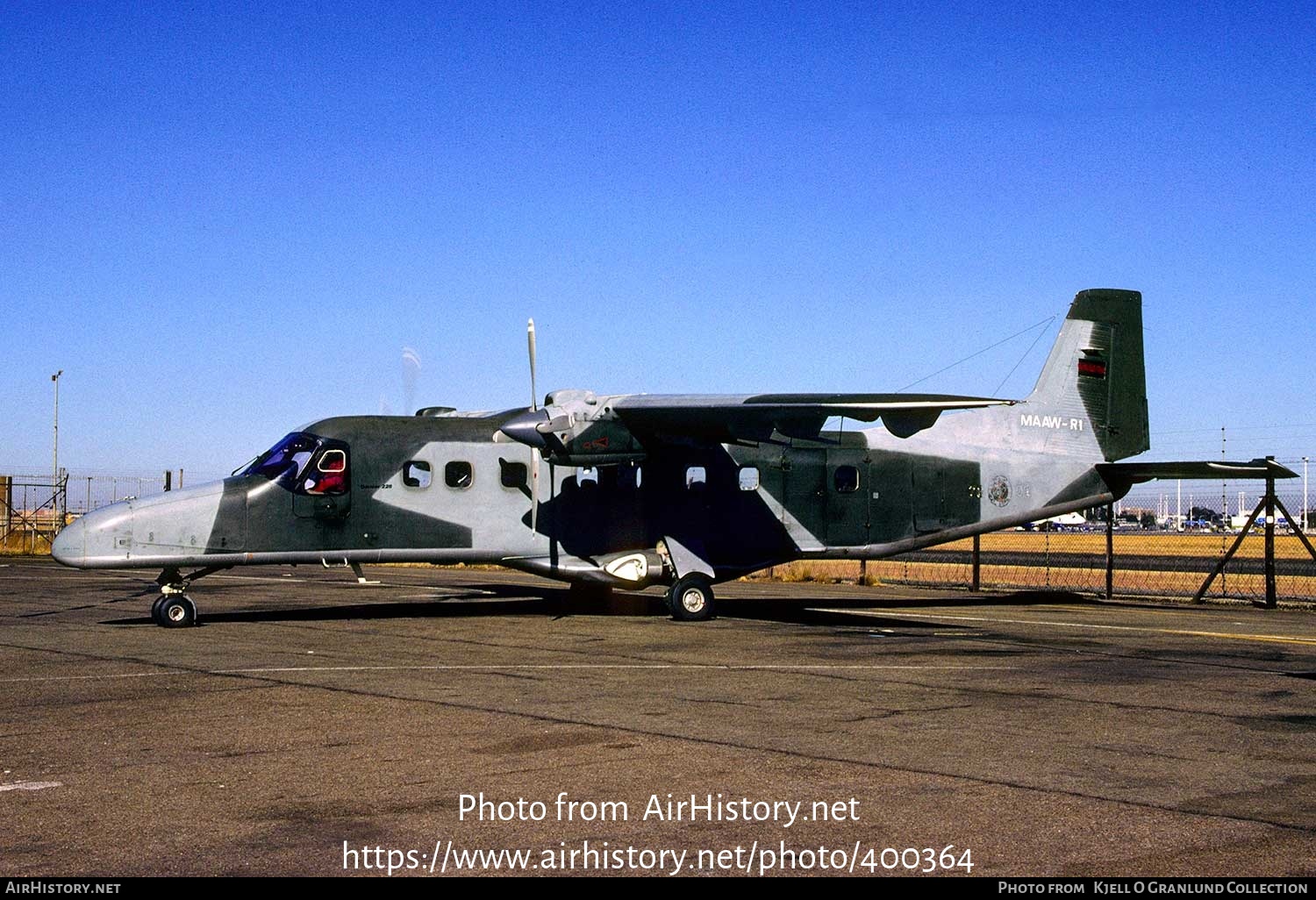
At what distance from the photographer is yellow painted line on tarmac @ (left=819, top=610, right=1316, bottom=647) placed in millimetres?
18562

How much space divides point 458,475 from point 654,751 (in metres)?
12.3

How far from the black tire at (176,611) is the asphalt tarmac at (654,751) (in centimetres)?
33

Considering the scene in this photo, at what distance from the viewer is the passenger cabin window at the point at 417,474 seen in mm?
20531

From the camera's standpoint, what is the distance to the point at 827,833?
687cm

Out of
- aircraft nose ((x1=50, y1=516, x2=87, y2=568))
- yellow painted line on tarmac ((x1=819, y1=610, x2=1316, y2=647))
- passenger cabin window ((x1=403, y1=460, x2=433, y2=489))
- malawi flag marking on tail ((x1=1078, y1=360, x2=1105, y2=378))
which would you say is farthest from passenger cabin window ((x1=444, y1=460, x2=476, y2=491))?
malawi flag marking on tail ((x1=1078, y1=360, x2=1105, y2=378))

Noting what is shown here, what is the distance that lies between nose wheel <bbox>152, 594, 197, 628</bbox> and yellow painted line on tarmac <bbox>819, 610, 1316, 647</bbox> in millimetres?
10829

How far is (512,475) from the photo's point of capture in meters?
21.2

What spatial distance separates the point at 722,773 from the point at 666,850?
6.17 ft

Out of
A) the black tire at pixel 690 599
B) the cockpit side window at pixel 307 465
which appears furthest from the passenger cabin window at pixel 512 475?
the black tire at pixel 690 599

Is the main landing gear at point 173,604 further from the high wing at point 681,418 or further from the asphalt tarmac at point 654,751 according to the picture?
the high wing at point 681,418

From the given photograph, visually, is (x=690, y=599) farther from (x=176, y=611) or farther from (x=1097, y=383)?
(x=1097, y=383)

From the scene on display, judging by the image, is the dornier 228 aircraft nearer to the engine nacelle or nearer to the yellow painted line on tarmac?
the engine nacelle

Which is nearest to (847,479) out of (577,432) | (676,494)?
(676,494)
